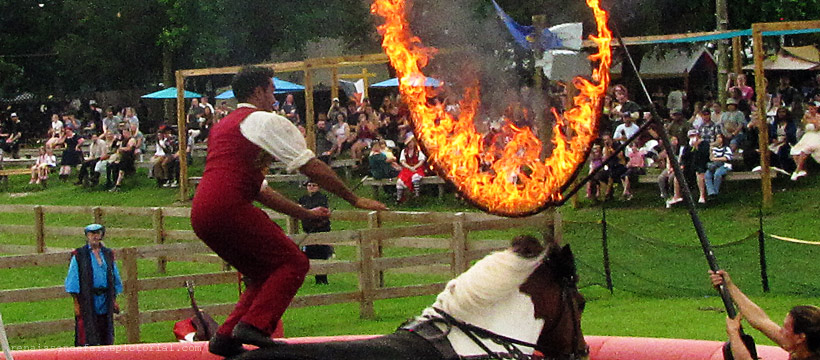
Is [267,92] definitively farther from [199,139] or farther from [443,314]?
[199,139]

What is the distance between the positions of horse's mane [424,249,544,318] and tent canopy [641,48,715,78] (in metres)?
25.8

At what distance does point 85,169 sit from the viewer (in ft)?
101

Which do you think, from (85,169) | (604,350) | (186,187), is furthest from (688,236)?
(85,169)

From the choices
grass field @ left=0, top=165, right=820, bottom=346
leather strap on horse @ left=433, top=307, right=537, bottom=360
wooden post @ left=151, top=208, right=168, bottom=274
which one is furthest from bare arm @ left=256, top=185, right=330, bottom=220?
wooden post @ left=151, top=208, right=168, bottom=274

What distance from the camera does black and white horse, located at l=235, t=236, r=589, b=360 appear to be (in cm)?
566

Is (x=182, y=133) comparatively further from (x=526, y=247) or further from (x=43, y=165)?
(x=526, y=247)

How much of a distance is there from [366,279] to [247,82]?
8.44 meters

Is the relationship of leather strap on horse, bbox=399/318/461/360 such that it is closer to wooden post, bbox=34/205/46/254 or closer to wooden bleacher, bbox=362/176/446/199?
wooden bleacher, bbox=362/176/446/199

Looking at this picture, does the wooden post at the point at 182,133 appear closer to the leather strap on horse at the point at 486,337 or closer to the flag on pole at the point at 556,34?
the flag on pole at the point at 556,34

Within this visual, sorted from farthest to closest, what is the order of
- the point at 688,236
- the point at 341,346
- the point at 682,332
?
1. the point at 688,236
2. the point at 682,332
3. the point at 341,346

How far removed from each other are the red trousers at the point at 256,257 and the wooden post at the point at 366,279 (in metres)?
8.39

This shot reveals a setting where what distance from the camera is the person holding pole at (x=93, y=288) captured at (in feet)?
41.1

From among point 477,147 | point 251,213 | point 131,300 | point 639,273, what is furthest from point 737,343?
point 639,273

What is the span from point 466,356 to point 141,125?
36.2m
